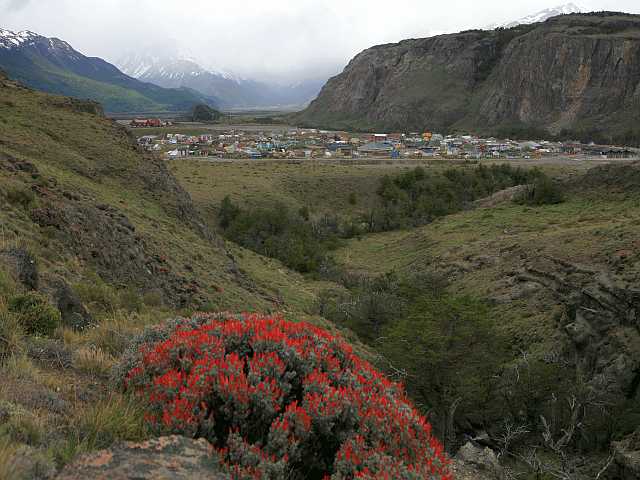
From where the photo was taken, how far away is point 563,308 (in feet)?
65.2

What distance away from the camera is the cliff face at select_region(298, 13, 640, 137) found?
11725 centimetres

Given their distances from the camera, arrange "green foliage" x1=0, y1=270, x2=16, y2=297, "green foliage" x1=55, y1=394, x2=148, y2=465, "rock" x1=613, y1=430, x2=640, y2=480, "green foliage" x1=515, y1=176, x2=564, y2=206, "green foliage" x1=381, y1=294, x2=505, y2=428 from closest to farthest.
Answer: "green foliage" x1=55, y1=394, x2=148, y2=465, "green foliage" x1=0, y1=270, x2=16, y2=297, "rock" x1=613, y1=430, x2=640, y2=480, "green foliage" x1=381, y1=294, x2=505, y2=428, "green foliage" x1=515, y1=176, x2=564, y2=206

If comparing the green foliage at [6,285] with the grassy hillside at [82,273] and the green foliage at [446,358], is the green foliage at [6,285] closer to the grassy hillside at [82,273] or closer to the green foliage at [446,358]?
the grassy hillside at [82,273]

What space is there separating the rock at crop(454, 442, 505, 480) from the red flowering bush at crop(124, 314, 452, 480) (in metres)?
3.73

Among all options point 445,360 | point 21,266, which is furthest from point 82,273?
point 445,360

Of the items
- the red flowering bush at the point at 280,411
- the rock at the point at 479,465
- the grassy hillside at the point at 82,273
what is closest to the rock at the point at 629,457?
the rock at the point at 479,465

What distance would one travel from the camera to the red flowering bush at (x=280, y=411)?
365cm

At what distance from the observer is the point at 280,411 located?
4172 mm

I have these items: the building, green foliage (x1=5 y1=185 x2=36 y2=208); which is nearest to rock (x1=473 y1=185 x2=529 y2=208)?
the building

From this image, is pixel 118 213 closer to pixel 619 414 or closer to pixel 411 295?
pixel 411 295

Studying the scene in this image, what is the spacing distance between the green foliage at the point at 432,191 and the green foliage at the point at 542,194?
7140mm

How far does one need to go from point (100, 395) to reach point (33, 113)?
29401 millimetres

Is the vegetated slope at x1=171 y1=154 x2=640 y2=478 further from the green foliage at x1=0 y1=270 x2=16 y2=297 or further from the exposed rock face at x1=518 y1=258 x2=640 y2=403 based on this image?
the green foliage at x1=0 y1=270 x2=16 y2=297

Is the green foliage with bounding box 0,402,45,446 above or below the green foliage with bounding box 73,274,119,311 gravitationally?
above
